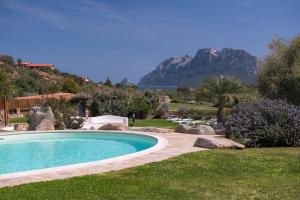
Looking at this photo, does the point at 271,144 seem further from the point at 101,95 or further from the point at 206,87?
the point at 101,95

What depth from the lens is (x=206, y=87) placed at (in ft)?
91.1

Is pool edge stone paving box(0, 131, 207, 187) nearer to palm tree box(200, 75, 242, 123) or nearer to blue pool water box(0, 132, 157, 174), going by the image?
blue pool water box(0, 132, 157, 174)

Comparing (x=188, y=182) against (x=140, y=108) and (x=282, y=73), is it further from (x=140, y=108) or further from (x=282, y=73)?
(x=140, y=108)

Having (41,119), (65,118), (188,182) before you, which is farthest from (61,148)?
(188,182)

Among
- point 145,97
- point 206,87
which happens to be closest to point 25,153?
point 206,87

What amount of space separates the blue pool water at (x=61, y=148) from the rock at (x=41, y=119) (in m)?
1.35

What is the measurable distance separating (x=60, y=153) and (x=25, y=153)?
1296 mm

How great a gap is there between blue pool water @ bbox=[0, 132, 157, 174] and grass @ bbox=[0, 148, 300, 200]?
14.5 feet

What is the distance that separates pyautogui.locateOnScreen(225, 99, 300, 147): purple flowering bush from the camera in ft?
45.5

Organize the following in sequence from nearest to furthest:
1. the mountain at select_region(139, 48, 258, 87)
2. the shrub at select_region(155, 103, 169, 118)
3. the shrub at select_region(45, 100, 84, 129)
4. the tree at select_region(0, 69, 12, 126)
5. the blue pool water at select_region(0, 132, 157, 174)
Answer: the blue pool water at select_region(0, 132, 157, 174) < the shrub at select_region(45, 100, 84, 129) < the tree at select_region(0, 69, 12, 126) < the shrub at select_region(155, 103, 169, 118) < the mountain at select_region(139, 48, 258, 87)

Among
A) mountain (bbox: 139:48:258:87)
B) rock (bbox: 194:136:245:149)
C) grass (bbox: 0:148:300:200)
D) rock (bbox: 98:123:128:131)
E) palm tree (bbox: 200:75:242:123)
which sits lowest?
grass (bbox: 0:148:300:200)

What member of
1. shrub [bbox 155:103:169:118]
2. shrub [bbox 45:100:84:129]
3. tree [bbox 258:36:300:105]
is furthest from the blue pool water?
shrub [bbox 155:103:169:118]

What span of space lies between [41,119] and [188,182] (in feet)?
45.7

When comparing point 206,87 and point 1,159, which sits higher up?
point 206,87
